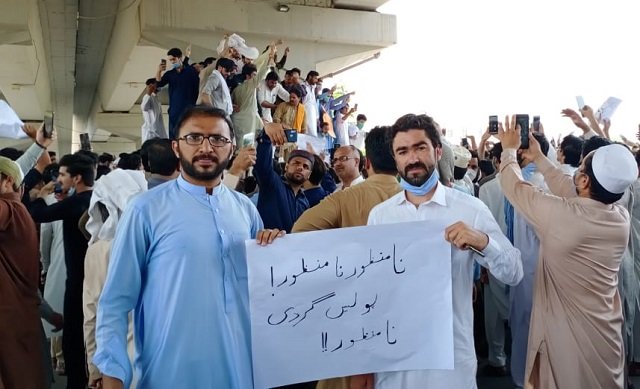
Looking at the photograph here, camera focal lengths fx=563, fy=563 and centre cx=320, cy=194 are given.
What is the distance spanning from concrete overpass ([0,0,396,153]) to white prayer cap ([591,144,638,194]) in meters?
11.8

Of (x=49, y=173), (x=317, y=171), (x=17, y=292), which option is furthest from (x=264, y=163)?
(x=49, y=173)

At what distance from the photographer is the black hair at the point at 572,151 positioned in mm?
4480

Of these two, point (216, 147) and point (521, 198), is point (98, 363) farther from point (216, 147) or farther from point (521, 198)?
point (521, 198)

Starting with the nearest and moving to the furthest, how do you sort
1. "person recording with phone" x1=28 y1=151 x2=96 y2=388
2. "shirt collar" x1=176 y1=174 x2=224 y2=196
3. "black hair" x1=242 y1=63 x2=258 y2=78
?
"shirt collar" x1=176 y1=174 x2=224 y2=196, "person recording with phone" x1=28 y1=151 x2=96 y2=388, "black hair" x1=242 y1=63 x2=258 y2=78

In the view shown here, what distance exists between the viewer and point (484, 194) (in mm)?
4957

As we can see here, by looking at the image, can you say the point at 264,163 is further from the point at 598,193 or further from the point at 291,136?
the point at 598,193

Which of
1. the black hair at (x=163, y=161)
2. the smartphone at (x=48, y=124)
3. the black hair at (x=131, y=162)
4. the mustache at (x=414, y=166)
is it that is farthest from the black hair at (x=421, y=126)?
the black hair at (x=131, y=162)

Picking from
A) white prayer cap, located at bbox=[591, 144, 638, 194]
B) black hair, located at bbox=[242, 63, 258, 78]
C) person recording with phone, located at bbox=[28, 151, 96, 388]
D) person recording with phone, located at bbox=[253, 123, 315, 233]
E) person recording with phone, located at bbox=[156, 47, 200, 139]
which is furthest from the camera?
black hair, located at bbox=[242, 63, 258, 78]

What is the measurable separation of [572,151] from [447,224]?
2.73 metres

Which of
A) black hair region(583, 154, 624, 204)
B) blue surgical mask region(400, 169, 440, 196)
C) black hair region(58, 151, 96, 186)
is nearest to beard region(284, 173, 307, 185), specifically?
black hair region(58, 151, 96, 186)

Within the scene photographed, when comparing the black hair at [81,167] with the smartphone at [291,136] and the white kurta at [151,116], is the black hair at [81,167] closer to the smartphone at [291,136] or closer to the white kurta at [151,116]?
the smartphone at [291,136]

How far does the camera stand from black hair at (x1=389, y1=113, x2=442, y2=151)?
2318 millimetres

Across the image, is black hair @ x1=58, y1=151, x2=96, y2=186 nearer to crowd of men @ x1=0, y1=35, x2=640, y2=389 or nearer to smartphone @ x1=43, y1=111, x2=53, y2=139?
crowd of men @ x1=0, y1=35, x2=640, y2=389

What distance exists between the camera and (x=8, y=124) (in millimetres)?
3566
